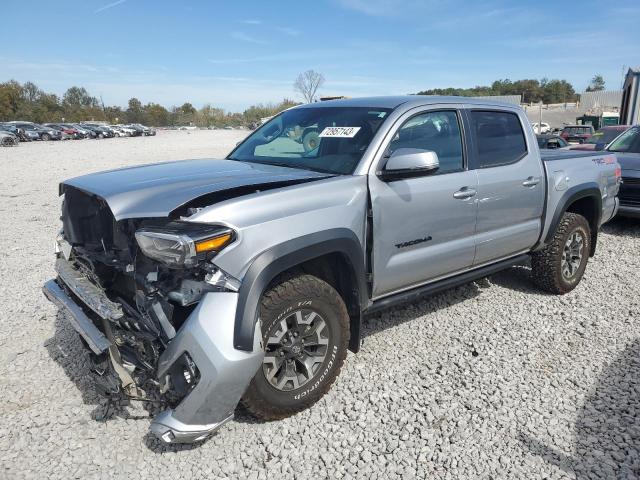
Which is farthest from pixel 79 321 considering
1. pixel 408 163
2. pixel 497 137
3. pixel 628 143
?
pixel 628 143

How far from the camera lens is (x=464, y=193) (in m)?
3.60

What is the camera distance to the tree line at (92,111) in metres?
69.3

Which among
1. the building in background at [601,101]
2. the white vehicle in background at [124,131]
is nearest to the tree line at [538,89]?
the building in background at [601,101]

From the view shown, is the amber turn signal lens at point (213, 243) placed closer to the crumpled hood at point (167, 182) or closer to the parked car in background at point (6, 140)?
the crumpled hood at point (167, 182)

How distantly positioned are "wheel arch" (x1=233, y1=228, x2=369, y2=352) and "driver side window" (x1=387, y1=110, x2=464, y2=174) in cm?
87

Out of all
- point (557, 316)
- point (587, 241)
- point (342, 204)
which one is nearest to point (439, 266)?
point (342, 204)

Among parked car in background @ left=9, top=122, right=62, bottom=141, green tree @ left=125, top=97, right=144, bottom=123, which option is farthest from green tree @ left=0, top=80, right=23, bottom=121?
parked car in background @ left=9, top=122, right=62, bottom=141

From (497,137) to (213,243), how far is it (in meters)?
2.86

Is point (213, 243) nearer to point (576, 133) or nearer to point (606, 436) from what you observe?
point (606, 436)

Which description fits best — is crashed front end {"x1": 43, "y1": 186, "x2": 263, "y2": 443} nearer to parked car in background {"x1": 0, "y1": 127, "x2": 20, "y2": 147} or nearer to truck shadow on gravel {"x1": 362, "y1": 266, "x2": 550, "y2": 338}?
truck shadow on gravel {"x1": 362, "y1": 266, "x2": 550, "y2": 338}

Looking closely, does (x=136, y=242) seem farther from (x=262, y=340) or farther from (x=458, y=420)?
(x=458, y=420)

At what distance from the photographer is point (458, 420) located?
9.55 feet

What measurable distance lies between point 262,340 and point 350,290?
0.75 meters

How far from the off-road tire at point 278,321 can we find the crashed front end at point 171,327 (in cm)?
21
